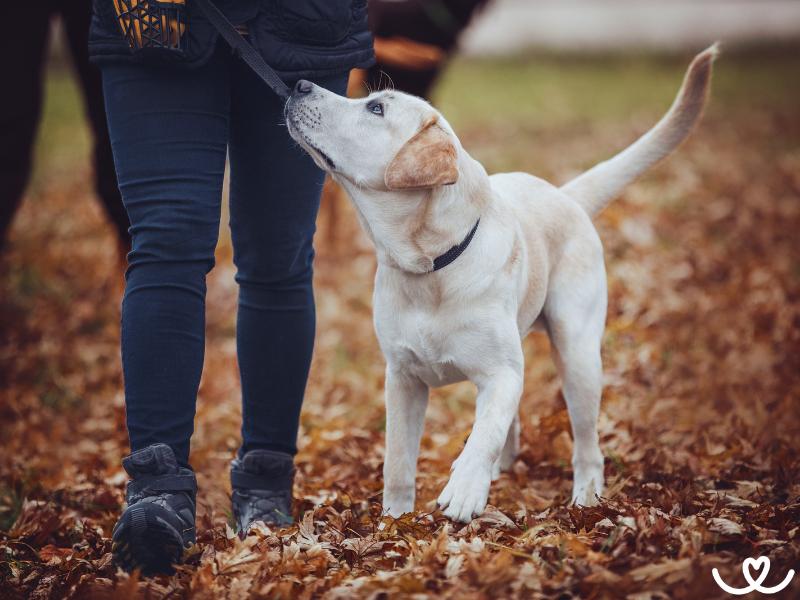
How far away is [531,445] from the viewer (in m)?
3.83

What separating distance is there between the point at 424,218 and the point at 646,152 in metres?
1.25

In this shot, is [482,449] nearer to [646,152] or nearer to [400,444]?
[400,444]

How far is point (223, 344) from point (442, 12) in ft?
8.85

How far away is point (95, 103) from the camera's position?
4625mm

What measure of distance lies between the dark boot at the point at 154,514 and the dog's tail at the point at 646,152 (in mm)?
1986

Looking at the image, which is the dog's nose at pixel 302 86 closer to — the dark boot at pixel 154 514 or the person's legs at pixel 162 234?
the person's legs at pixel 162 234

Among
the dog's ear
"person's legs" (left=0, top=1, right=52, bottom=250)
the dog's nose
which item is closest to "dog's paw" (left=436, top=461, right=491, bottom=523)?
the dog's ear

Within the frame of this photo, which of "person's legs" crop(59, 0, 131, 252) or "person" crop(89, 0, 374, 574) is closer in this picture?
"person" crop(89, 0, 374, 574)

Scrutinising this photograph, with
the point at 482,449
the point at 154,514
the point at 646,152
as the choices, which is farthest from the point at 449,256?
the point at 646,152

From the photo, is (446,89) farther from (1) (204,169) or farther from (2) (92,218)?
(1) (204,169)

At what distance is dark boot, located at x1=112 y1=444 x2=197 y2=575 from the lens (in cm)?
232

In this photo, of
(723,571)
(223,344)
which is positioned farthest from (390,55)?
(723,571)

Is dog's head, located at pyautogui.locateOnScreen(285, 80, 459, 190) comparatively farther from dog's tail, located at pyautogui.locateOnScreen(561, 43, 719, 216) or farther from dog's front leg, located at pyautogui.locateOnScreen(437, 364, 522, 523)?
dog's tail, located at pyautogui.locateOnScreen(561, 43, 719, 216)

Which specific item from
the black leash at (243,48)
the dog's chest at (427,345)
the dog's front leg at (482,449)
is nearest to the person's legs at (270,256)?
the black leash at (243,48)
